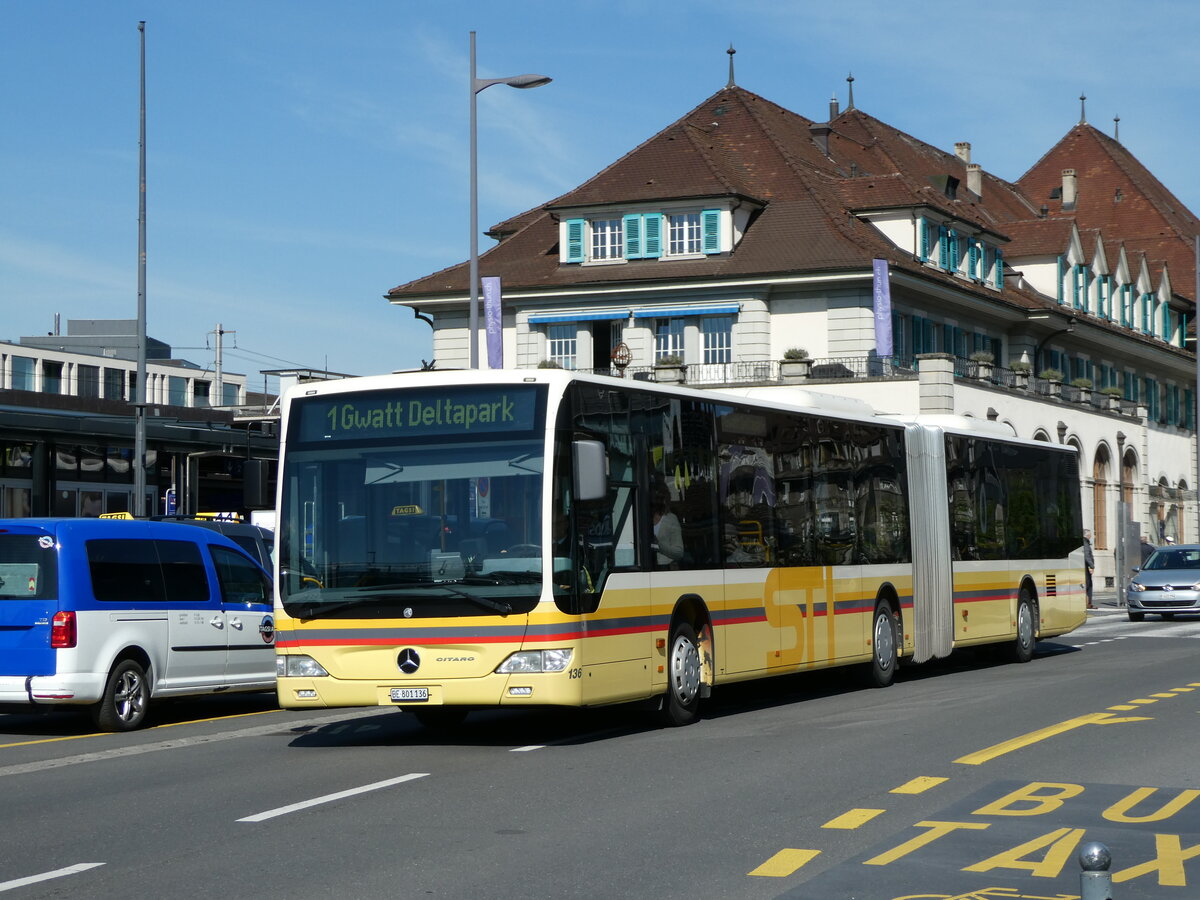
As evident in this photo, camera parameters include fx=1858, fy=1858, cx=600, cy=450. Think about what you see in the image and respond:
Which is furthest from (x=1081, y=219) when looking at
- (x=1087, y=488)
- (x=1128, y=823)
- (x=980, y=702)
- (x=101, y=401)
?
(x=1128, y=823)

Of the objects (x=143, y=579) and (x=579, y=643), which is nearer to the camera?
(x=579, y=643)

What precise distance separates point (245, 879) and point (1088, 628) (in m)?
28.9

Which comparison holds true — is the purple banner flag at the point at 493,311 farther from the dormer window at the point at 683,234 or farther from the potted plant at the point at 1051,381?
the potted plant at the point at 1051,381

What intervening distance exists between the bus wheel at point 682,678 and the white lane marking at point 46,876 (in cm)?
716

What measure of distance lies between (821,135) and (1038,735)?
50.7 m

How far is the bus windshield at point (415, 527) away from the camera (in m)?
13.7

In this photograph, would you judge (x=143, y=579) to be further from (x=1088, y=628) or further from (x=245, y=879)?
(x=1088, y=628)

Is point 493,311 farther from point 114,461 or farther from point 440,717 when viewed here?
point 440,717

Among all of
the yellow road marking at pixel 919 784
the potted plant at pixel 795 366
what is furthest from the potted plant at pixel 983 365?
the yellow road marking at pixel 919 784

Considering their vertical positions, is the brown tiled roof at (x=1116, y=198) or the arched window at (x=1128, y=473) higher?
the brown tiled roof at (x=1116, y=198)

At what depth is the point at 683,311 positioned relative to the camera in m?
53.8

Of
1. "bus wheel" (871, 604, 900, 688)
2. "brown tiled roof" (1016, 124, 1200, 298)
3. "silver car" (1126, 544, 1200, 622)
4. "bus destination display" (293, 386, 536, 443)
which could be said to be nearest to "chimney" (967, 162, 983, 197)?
"brown tiled roof" (1016, 124, 1200, 298)

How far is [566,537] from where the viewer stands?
13.8 meters

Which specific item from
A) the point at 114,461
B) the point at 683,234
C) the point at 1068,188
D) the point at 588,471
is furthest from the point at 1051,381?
the point at 588,471
